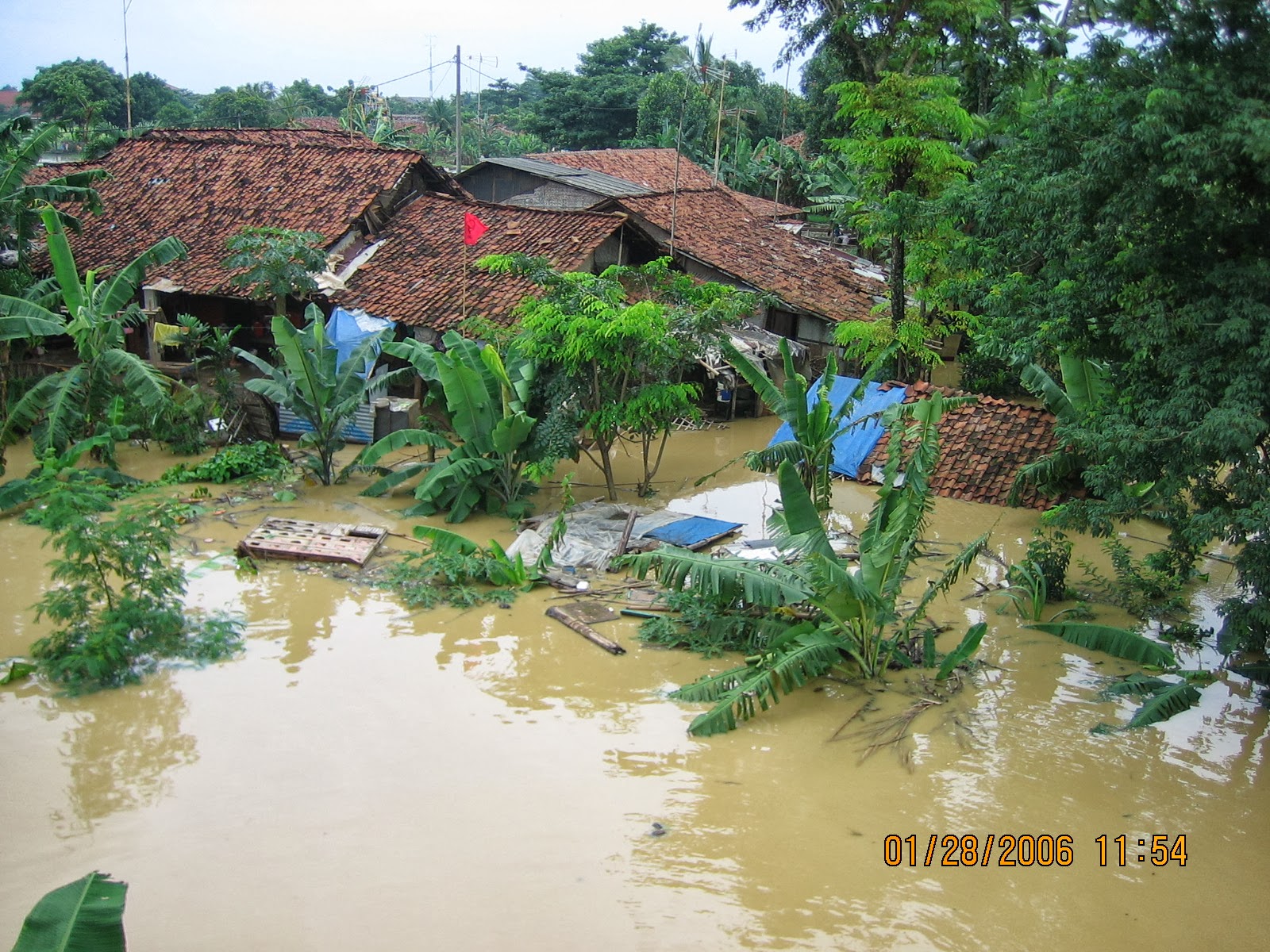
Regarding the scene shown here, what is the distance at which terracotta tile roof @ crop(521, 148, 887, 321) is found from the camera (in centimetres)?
1854

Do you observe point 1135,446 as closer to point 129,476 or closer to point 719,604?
point 719,604

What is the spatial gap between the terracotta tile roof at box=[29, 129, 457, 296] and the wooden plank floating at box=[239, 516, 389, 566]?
690 cm

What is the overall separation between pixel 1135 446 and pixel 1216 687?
2.50 metres

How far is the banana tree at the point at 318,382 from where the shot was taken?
483 inches

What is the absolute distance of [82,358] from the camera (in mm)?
12594

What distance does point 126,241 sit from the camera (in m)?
18.0

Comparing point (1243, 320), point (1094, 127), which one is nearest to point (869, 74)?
point (1094, 127)

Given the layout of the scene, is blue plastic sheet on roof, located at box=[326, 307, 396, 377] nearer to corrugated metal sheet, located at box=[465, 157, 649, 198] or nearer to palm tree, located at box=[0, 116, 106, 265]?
palm tree, located at box=[0, 116, 106, 265]

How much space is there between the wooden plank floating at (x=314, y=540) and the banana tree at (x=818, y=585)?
12.7 feet

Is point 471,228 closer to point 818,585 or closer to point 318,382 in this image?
point 318,382

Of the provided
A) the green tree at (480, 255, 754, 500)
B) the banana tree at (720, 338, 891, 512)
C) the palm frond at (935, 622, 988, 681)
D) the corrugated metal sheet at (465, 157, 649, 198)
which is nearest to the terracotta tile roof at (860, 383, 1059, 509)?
the banana tree at (720, 338, 891, 512)

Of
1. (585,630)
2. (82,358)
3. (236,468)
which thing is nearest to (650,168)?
(236,468)

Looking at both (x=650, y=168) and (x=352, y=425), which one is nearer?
(x=352, y=425)

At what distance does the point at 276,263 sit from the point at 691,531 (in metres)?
7.89
